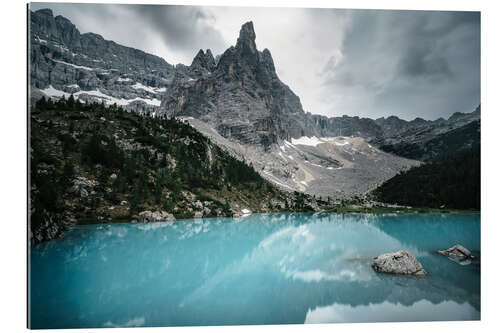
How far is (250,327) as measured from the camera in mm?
6961

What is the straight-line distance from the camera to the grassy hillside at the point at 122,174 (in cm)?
2584

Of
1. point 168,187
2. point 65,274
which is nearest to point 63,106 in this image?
point 168,187

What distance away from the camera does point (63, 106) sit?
46500 millimetres

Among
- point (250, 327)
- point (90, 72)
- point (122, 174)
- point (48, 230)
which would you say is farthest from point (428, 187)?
point (90, 72)

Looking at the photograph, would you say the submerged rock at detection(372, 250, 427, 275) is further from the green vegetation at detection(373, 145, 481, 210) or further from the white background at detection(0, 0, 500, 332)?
the green vegetation at detection(373, 145, 481, 210)

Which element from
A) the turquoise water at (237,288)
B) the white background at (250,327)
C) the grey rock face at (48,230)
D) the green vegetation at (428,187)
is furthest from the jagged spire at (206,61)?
the white background at (250,327)

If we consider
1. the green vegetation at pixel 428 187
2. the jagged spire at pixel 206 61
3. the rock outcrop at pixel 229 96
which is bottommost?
the green vegetation at pixel 428 187

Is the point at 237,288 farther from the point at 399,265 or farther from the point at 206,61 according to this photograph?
the point at 206,61

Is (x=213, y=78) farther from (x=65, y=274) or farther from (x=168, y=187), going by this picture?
(x=65, y=274)

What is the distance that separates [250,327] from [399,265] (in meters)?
7.10

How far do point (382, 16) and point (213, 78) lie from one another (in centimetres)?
13997

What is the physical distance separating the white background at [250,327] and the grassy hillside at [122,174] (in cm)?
1054

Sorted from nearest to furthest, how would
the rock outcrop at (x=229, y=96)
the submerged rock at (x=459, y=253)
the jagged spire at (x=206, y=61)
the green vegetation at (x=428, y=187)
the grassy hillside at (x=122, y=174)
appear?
the submerged rock at (x=459, y=253) → the grassy hillside at (x=122, y=174) → the green vegetation at (x=428, y=187) → the rock outcrop at (x=229, y=96) → the jagged spire at (x=206, y=61)

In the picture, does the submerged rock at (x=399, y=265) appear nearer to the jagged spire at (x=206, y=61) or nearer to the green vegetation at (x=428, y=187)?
the green vegetation at (x=428, y=187)
